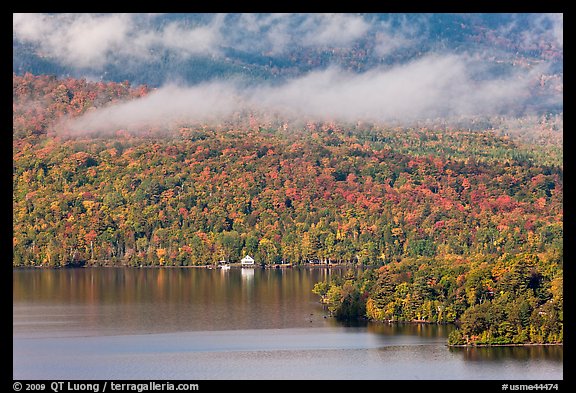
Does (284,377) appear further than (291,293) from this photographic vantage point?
No

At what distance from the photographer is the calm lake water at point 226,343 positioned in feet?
121

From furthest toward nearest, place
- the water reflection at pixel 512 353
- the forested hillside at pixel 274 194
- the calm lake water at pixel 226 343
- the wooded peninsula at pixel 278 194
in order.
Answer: the forested hillside at pixel 274 194, the wooded peninsula at pixel 278 194, the water reflection at pixel 512 353, the calm lake water at pixel 226 343

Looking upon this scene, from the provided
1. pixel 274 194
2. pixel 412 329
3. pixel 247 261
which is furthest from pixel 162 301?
pixel 274 194

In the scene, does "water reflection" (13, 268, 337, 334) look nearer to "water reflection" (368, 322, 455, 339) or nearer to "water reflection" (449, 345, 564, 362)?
"water reflection" (368, 322, 455, 339)

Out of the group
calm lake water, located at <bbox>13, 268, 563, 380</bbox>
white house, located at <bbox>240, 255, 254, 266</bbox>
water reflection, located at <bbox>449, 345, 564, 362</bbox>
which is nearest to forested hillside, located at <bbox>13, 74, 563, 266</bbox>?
white house, located at <bbox>240, 255, 254, 266</bbox>

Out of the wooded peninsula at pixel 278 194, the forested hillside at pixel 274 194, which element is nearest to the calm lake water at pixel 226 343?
the wooded peninsula at pixel 278 194

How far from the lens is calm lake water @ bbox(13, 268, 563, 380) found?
36.8m

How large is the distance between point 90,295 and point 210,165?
54.8m

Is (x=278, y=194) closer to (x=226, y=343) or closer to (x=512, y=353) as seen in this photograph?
(x=226, y=343)

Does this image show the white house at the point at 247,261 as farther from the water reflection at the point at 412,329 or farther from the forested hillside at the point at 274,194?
the water reflection at the point at 412,329

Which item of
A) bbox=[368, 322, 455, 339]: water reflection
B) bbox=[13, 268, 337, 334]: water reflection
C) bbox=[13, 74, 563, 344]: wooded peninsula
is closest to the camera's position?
bbox=[368, 322, 455, 339]: water reflection

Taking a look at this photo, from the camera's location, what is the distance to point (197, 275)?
7481 centimetres
